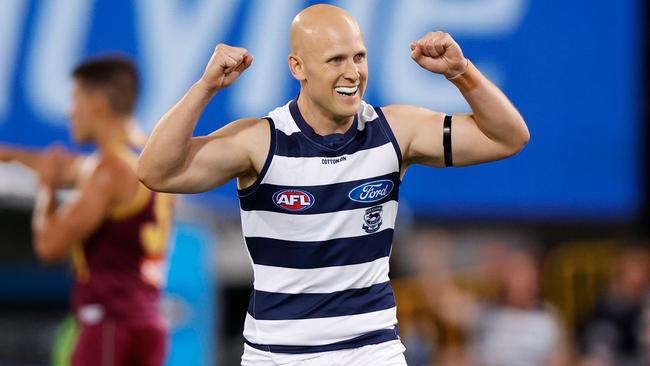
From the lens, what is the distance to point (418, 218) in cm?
1190

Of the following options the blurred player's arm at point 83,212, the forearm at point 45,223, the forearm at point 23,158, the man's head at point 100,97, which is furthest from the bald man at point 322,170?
the forearm at point 23,158

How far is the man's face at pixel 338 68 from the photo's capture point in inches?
186

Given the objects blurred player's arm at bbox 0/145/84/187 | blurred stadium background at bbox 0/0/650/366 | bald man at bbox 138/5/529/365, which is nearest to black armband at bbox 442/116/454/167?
bald man at bbox 138/5/529/365

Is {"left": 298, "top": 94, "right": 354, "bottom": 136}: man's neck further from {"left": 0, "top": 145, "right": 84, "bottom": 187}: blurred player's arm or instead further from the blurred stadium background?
the blurred stadium background

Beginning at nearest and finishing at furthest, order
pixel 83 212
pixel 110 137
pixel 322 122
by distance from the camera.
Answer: pixel 322 122 < pixel 83 212 < pixel 110 137

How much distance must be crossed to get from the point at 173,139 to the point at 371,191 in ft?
2.46

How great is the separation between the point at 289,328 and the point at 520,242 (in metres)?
→ 9.23

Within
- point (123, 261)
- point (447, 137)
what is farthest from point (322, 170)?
point (123, 261)

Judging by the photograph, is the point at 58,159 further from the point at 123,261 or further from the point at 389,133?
the point at 389,133

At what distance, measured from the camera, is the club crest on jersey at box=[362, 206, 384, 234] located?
4820 mm

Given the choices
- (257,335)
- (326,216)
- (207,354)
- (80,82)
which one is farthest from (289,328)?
(207,354)

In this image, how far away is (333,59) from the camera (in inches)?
187

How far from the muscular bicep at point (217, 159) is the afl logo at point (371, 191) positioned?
0.37 metres

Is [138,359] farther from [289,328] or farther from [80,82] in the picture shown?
[289,328]
